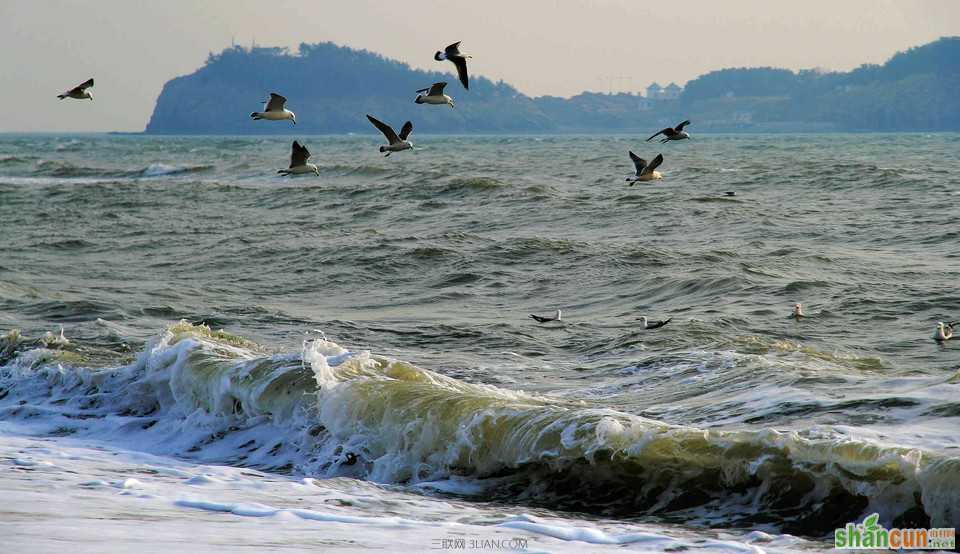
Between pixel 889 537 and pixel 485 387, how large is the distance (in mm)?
4506

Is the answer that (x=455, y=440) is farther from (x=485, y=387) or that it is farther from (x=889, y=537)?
(x=889, y=537)

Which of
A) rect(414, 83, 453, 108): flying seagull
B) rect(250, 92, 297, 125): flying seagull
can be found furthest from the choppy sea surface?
rect(414, 83, 453, 108): flying seagull

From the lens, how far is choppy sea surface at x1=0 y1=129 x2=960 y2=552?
6.65 meters

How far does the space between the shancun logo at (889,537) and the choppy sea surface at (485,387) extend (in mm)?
135

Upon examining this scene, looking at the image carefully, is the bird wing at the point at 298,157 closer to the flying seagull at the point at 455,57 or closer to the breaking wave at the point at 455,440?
the flying seagull at the point at 455,57

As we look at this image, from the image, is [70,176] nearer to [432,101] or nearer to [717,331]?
[432,101]

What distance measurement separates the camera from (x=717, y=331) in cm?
1295

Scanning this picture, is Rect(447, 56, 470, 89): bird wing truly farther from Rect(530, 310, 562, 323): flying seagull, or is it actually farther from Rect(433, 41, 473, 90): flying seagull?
Rect(530, 310, 562, 323): flying seagull

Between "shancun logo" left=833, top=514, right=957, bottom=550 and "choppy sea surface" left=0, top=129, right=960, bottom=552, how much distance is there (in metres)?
0.13

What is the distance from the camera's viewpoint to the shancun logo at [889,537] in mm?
6156

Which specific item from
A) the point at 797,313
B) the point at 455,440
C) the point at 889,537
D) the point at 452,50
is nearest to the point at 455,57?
the point at 452,50

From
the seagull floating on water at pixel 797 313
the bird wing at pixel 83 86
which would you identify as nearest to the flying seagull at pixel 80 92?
the bird wing at pixel 83 86

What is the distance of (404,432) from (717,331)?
5.31 meters

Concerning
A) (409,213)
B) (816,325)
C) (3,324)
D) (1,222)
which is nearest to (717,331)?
(816,325)
